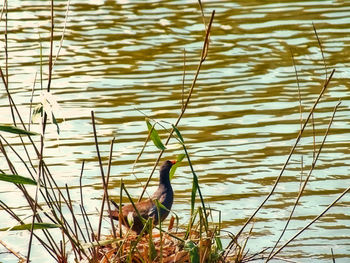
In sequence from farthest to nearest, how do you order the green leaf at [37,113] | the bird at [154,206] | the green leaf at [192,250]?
the bird at [154,206] → the green leaf at [192,250] → the green leaf at [37,113]

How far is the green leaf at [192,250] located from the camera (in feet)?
16.2

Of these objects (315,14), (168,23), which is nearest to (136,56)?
(168,23)

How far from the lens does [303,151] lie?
28.0ft

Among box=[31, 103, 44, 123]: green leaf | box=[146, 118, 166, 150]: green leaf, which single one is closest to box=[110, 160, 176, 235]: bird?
box=[146, 118, 166, 150]: green leaf

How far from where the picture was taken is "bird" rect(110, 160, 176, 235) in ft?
20.0

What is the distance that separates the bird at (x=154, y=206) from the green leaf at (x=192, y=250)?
852 mm

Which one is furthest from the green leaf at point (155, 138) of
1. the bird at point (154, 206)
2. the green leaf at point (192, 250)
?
the bird at point (154, 206)

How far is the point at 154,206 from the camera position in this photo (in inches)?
243

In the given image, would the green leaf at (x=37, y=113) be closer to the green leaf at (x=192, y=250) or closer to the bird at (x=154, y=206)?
the green leaf at (x=192, y=250)

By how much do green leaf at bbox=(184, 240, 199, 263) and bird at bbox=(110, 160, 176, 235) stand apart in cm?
85

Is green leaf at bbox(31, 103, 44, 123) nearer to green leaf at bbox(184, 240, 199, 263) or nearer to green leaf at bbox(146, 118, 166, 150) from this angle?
green leaf at bbox(146, 118, 166, 150)

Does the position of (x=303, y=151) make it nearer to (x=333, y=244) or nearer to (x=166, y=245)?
(x=333, y=244)

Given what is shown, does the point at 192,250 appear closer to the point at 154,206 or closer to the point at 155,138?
the point at 155,138

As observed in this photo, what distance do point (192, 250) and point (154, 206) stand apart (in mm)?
1253
